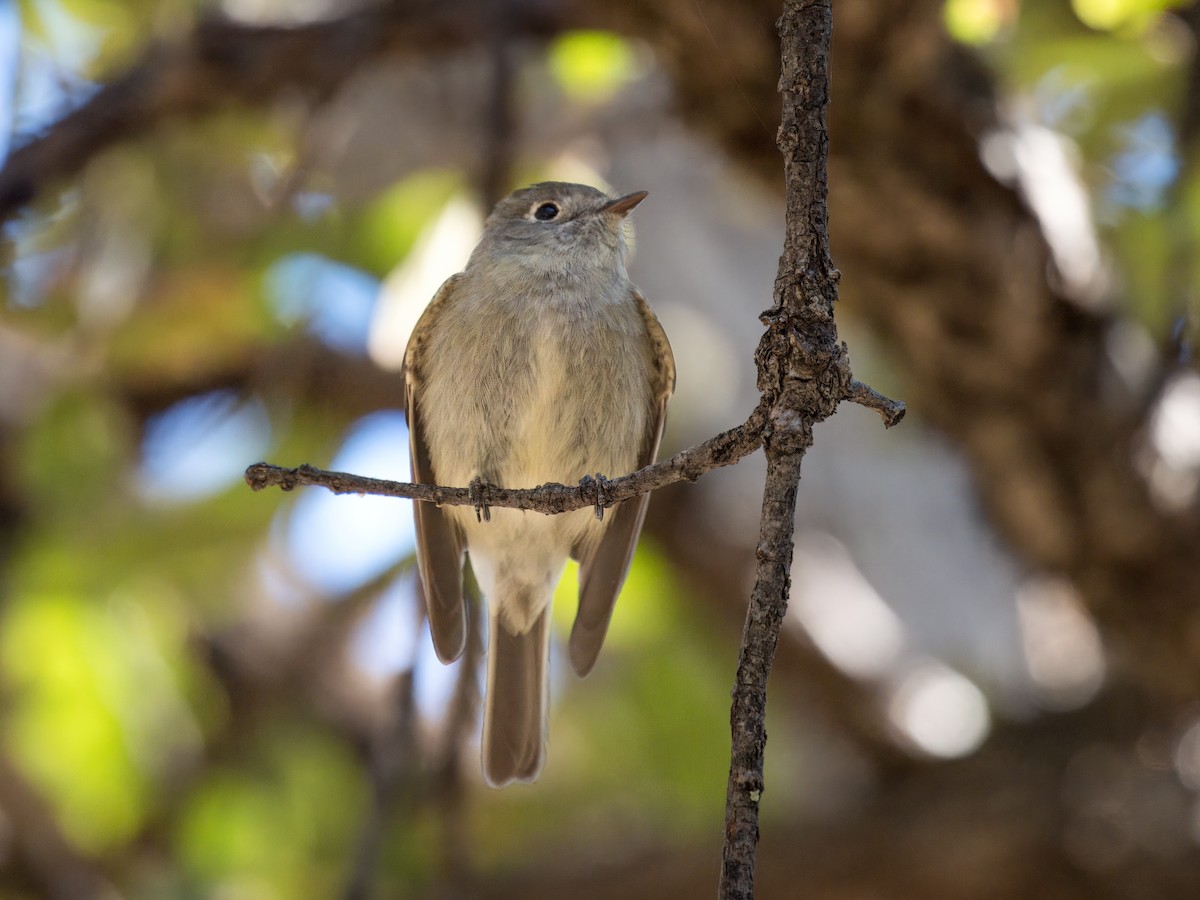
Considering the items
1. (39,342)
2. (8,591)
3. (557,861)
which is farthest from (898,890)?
(39,342)

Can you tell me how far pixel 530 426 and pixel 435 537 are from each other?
0.50m

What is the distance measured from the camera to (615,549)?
3.40m

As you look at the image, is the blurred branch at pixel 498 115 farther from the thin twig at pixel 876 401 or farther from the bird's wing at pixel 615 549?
the thin twig at pixel 876 401

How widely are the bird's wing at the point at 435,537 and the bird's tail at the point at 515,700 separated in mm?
228

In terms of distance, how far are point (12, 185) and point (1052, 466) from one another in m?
3.82

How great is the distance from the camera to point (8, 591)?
499cm

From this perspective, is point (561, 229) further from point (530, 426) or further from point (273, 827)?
point (273, 827)

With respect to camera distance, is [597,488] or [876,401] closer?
[876,401]

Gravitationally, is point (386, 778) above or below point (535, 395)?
below

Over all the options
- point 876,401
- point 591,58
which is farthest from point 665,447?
point 876,401

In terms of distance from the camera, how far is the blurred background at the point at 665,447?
4148 millimetres

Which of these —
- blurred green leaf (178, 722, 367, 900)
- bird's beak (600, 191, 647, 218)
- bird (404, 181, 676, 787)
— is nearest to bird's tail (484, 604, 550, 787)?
bird (404, 181, 676, 787)

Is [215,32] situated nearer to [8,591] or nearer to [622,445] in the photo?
[8,591]

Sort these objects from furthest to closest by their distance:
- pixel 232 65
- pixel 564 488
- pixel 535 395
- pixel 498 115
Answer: pixel 232 65 → pixel 498 115 → pixel 535 395 → pixel 564 488
